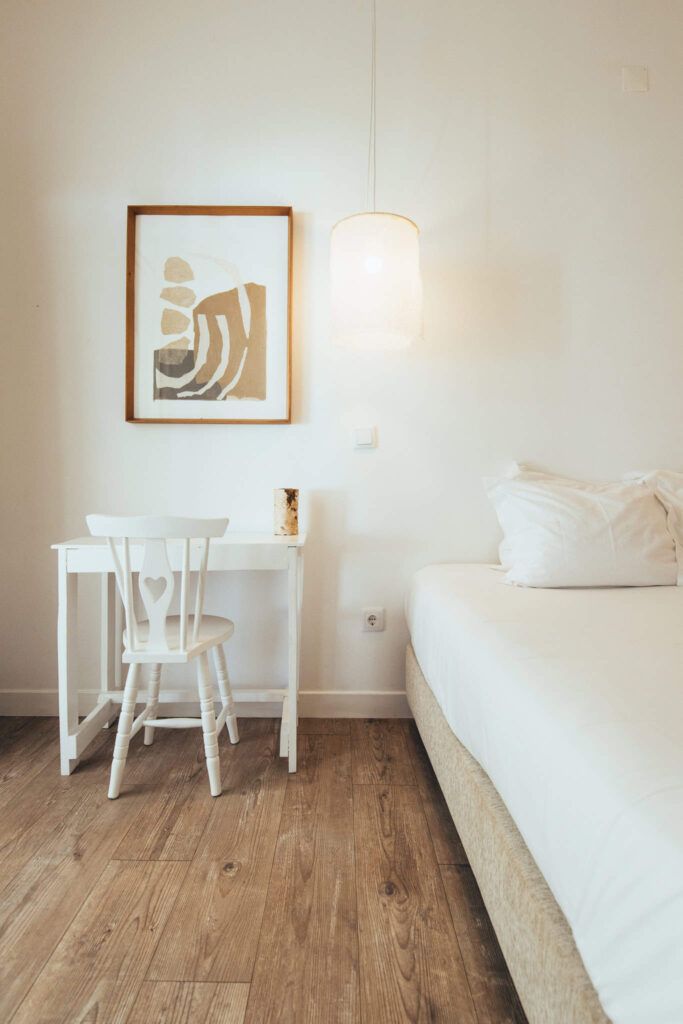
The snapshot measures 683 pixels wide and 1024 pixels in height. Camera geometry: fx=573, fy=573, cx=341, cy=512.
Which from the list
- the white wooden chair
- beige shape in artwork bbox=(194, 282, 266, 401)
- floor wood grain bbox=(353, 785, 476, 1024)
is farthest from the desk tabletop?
floor wood grain bbox=(353, 785, 476, 1024)

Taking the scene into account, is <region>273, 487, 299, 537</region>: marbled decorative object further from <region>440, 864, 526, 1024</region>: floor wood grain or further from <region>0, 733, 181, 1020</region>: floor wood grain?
<region>440, 864, 526, 1024</region>: floor wood grain

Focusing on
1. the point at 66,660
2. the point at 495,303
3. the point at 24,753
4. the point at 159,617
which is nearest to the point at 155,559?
the point at 159,617

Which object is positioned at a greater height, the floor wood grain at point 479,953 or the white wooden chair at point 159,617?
the white wooden chair at point 159,617

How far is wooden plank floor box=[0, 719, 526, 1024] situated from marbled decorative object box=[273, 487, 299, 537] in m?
0.78

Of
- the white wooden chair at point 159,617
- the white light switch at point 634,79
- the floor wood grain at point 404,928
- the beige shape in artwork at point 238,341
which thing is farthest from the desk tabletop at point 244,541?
the white light switch at point 634,79

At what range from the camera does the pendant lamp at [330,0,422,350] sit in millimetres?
1934

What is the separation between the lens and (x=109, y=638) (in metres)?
2.19

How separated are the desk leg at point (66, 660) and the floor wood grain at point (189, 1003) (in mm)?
916

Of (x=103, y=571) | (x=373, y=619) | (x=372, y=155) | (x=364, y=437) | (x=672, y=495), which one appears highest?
(x=372, y=155)

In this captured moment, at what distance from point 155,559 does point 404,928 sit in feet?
3.56

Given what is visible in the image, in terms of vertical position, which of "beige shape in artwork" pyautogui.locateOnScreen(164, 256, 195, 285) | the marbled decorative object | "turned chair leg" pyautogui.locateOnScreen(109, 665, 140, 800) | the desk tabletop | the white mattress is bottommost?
"turned chair leg" pyautogui.locateOnScreen(109, 665, 140, 800)

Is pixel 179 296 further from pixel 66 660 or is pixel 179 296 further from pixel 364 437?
pixel 66 660

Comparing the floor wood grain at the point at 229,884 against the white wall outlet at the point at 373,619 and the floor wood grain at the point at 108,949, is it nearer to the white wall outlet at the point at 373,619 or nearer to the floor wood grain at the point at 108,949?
the floor wood grain at the point at 108,949

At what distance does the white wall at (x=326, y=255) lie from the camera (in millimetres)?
2209
